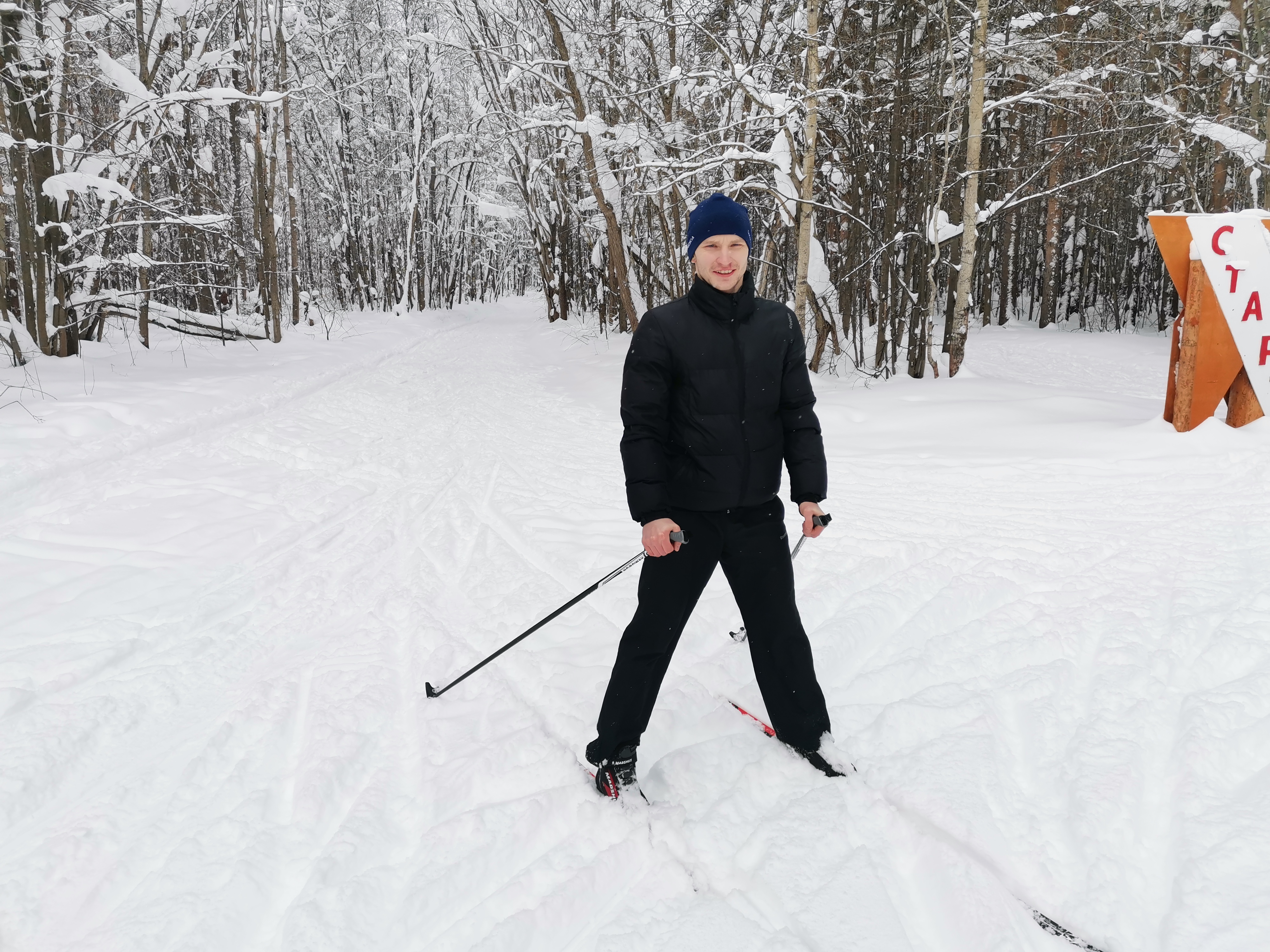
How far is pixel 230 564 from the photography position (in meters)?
4.73

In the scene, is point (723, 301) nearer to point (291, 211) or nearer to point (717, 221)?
point (717, 221)

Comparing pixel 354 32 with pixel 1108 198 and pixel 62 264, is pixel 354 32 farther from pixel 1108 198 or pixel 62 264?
pixel 1108 198

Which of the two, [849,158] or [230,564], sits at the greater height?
[849,158]

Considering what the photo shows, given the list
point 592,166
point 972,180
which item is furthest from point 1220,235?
point 592,166

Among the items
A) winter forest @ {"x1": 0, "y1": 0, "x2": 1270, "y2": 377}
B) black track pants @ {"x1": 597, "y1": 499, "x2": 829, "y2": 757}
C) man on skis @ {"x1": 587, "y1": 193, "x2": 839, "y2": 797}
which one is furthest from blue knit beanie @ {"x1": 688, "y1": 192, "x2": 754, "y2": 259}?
winter forest @ {"x1": 0, "y1": 0, "x2": 1270, "y2": 377}

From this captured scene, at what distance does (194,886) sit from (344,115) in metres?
32.0

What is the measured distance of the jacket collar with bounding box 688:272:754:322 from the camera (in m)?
2.42

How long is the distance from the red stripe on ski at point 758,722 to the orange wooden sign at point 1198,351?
5442 millimetres

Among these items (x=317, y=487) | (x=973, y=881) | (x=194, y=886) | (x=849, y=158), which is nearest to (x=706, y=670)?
(x=973, y=881)

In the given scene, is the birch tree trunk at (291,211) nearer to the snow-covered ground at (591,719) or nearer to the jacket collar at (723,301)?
the snow-covered ground at (591,719)

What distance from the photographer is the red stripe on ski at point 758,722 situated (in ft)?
9.59

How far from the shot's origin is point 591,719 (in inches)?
121

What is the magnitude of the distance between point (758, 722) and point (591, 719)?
673 mm

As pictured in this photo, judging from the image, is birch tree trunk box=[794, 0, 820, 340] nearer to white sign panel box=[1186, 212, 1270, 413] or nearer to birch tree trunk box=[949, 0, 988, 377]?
birch tree trunk box=[949, 0, 988, 377]
